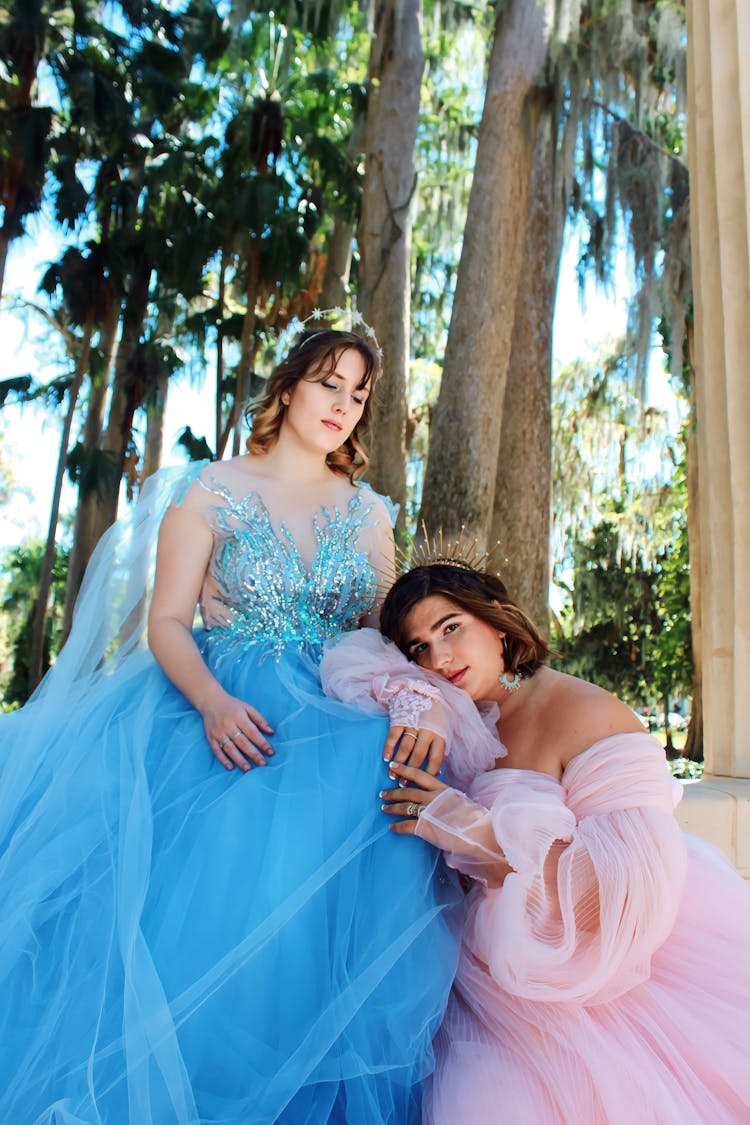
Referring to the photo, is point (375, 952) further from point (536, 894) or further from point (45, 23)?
point (45, 23)

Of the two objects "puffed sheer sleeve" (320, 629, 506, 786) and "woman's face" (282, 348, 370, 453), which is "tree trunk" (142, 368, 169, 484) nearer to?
"woman's face" (282, 348, 370, 453)

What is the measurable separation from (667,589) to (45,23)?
12.7 metres

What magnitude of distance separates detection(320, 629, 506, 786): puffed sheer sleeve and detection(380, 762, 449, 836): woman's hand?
0.12m

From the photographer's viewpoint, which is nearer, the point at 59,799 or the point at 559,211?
the point at 59,799

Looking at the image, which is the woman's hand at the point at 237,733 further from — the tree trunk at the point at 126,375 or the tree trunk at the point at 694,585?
the tree trunk at the point at 126,375

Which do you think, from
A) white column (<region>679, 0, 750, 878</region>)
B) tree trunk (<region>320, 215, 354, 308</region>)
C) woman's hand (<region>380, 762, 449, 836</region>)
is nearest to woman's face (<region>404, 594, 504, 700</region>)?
woman's hand (<region>380, 762, 449, 836</region>)

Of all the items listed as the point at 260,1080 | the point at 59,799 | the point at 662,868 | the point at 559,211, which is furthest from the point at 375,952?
the point at 559,211

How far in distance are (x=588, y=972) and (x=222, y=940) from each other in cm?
70

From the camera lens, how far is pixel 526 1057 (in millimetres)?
1811

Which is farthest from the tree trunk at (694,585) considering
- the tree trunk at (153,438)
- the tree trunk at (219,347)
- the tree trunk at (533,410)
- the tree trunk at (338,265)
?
the tree trunk at (153,438)

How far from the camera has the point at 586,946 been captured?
1828 mm

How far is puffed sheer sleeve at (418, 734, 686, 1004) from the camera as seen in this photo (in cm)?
181

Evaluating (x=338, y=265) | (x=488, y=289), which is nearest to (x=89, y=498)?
(x=338, y=265)

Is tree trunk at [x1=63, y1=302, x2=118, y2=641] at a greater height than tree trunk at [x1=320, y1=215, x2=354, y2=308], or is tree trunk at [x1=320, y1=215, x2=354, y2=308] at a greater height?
tree trunk at [x1=320, y1=215, x2=354, y2=308]
